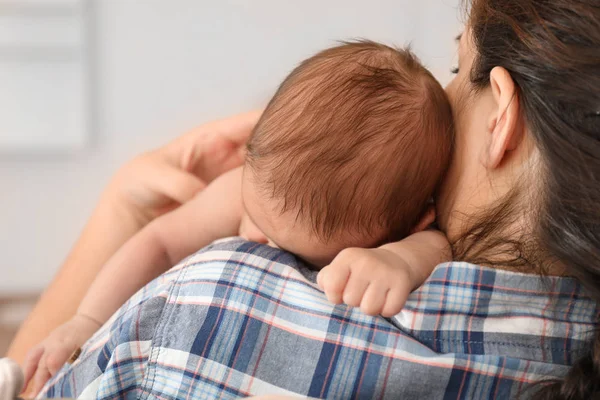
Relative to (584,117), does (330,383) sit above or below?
below

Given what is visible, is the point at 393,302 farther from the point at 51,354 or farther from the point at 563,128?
the point at 51,354

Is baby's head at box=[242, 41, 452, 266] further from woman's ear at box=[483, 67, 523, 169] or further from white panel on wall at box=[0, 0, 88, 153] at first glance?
white panel on wall at box=[0, 0, 88, 153]

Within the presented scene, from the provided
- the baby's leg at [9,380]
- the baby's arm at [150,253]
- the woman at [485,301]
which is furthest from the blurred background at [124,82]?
the baby's leg at [9,380]

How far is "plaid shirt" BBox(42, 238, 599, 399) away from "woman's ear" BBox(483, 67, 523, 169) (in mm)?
120

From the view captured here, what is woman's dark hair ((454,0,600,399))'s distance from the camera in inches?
22.3

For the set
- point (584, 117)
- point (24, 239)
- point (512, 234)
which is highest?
point (584, 117)

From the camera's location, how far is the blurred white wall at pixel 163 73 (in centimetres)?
165

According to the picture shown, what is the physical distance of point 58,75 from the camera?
5.27ft

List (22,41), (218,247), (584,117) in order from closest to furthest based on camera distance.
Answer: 1. (584,117)
2. (218,247)
3. (22,41)

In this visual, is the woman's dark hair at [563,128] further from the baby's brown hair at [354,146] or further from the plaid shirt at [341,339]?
the baby's brown hair at [354,146]

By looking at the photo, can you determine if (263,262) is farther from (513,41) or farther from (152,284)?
(513,41)

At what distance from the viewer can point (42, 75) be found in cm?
162

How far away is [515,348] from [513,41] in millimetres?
281

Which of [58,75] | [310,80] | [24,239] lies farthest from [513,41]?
[24,239]
